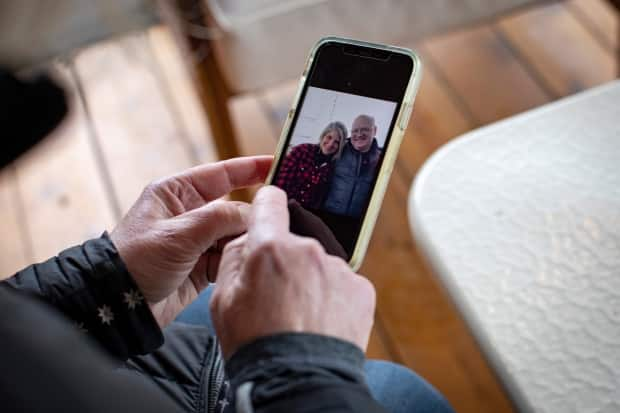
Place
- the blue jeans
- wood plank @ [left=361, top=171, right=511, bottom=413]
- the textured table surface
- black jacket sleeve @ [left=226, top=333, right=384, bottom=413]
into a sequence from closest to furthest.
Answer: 1. black jacket sleeve @ [left=226, top=333, right=384, bottom=413]
2. the textured table surface
3. the blue jeans
4. wood plank @ [left=361, top=171, right=511, bottom=413]

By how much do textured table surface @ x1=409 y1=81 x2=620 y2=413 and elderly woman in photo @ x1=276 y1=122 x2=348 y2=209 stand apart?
0.34ft

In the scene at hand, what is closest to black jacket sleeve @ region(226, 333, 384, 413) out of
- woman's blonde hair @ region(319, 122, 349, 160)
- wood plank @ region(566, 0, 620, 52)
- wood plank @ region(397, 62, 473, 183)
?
woman's blonde hair @ region(319, 122, 349, 160)

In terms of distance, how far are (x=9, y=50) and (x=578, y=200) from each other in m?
0.93

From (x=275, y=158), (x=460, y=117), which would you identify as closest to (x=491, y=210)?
(x=275, y=158)

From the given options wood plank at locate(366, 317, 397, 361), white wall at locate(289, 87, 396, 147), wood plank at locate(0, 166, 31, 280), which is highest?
white wall at locate(289, 87, 396, 147)

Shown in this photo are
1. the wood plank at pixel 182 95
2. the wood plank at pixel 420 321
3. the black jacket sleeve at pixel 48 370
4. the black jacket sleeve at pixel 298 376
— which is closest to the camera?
the black jacket sleeve at pixel 48 370

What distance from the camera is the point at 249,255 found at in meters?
0.47

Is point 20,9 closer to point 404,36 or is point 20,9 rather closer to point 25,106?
point 25,106

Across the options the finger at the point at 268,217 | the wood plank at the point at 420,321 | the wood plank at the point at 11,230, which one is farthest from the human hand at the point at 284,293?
the wood plank at the point at 11,230

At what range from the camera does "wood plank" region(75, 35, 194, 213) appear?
1.42 metres

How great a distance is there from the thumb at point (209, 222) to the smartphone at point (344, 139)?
5cm

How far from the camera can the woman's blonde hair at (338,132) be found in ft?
1.93

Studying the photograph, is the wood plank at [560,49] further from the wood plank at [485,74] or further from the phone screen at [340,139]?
the phone screen at [340,139]

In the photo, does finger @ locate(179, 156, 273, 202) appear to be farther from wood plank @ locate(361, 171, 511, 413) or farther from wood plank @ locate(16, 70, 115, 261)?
wood plank @ locate(16, 70, 115, 261)
